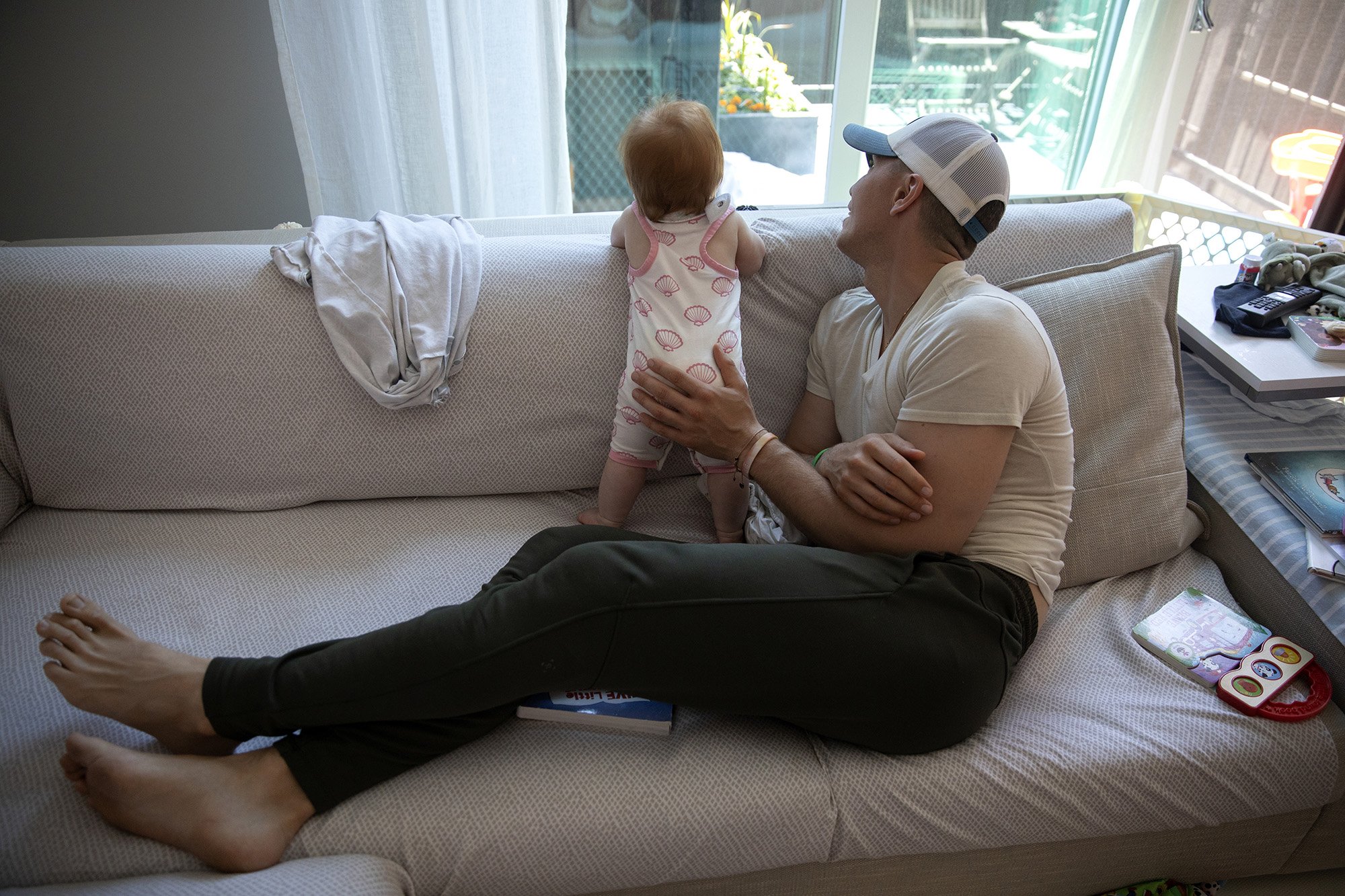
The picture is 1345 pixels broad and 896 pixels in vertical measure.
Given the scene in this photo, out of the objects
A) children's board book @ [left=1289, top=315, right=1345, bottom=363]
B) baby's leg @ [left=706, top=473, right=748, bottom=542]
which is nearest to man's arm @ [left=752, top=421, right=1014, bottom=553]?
baby's leg @ [left=706, top=473, right=748, bottom=542]

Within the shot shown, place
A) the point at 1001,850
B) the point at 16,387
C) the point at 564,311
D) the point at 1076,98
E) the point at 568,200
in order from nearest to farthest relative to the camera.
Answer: the point at 1001,850, the point at 16,387, the point at 564,311, the point at 568,200, the point at 1076,98

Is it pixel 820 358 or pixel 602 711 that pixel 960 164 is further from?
pixel 602 711

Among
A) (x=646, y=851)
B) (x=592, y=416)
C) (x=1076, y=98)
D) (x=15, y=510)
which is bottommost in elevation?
(x=646, y=851)

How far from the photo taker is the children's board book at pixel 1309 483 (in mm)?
1354

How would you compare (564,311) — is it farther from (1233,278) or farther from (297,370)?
(1233,278)

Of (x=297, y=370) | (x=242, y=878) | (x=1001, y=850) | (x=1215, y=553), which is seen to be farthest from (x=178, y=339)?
(x=1215, y=553)

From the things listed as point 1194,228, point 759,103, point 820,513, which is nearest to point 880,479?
point 820,513

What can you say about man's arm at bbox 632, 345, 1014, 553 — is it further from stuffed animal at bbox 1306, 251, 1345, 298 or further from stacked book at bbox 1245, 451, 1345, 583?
stuffed animal at bbox 1306, 251, 1345, 298

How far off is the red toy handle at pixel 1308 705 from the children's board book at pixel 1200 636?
0.24 feet

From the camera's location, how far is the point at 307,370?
151 centimetres

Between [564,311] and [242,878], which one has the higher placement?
[564,311]

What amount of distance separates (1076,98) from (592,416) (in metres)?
2.12

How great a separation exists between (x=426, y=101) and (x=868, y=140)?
118cm

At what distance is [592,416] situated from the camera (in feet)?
5.30
